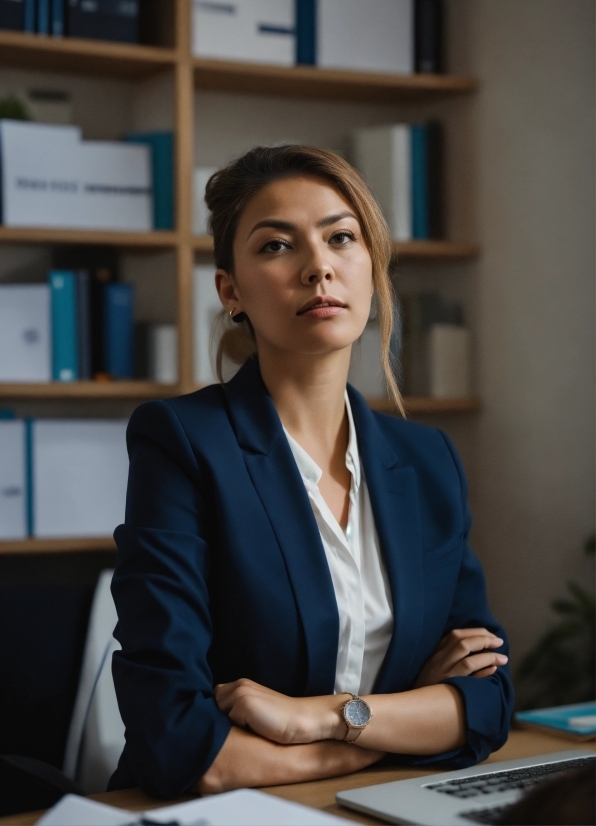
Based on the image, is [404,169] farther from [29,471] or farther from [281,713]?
[281,713]

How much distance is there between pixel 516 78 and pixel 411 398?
103cm

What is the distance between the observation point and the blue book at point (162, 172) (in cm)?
292

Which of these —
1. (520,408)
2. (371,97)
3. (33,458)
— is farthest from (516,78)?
(33,458)

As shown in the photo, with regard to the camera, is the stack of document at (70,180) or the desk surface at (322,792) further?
the stack of document at (70,180)

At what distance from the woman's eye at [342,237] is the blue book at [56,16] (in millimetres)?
1699

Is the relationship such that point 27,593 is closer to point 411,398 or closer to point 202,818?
point 202,818

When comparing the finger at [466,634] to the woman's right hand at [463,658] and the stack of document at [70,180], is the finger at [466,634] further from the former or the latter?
the stack of document at [70,180]

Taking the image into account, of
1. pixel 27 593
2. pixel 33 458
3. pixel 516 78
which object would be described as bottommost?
pixel 27 593

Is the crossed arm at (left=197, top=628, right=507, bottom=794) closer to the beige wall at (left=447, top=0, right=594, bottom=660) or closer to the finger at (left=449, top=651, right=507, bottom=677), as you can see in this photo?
the finger at (left=449, top=651, right=507, bottom=677)

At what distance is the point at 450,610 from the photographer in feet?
5.07

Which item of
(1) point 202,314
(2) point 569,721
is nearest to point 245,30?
(1) point 202,314

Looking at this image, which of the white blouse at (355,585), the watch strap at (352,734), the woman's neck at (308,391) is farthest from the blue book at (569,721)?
the woman's neck at (308,391)

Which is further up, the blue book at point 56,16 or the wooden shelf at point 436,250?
the blue book at point 56,16

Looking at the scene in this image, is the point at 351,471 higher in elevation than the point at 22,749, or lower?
higher
